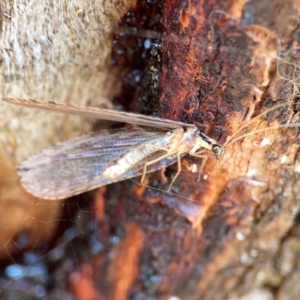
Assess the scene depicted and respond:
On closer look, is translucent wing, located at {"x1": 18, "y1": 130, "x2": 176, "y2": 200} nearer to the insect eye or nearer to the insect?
the insect

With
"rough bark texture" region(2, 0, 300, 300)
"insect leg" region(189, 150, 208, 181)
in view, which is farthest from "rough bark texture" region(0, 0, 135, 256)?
"insect leg" region(189, 150, 208, 181)

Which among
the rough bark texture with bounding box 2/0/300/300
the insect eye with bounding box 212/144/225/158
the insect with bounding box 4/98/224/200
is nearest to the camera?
the rough bark texture with bounding box 2/0/300/300

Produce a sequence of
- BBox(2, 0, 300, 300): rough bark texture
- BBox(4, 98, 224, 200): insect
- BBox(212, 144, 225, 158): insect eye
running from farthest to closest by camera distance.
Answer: BBox(4, 98, 224, 200): insect → BBox(212, 144, 225, 158): insect eye → BBox(2, 0, 300, 300): rough bark texture

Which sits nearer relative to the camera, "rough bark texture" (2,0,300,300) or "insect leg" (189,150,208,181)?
"rough bark texture" (2,0,300,300)

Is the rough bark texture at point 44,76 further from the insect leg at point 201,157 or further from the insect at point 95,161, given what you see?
the insect leg at point 201,157

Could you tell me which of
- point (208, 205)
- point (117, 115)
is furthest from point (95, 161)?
point (208, 205)

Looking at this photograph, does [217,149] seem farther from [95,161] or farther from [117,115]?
[95,161]
